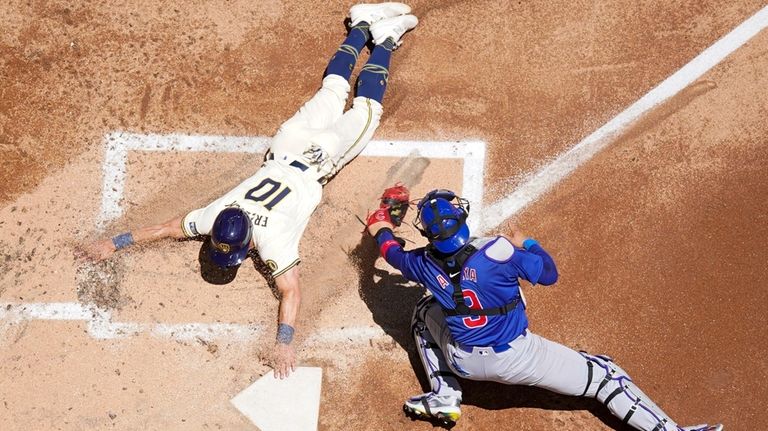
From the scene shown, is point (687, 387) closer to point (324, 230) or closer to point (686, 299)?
point (686, 299)

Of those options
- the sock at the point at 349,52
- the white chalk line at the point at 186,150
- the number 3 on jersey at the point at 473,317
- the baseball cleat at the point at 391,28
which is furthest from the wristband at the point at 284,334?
the baseball cleat at the point at 391,28

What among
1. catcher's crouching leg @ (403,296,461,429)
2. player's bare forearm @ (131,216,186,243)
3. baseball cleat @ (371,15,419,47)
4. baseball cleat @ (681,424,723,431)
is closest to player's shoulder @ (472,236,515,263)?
catcher's crouching leg @ (403,296,461,429)

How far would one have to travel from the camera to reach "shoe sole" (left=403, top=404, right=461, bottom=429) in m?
7.02

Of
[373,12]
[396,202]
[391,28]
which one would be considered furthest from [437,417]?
[373,12]

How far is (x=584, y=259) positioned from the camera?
25.1 feet

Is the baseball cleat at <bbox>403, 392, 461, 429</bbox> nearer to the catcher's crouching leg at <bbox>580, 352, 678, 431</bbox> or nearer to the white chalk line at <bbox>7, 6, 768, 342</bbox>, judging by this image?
the white chalk line at <bbox>7, 6, 768, 342</bbox>

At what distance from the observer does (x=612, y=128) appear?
26.2ft

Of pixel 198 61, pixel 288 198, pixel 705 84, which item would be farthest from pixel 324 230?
pixel 705 84

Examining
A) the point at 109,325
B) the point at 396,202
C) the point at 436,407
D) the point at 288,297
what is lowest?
the point at 109,325

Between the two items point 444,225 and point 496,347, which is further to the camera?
point 496,347

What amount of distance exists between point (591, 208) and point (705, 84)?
173 centimetres

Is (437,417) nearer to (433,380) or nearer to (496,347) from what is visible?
(433,380)

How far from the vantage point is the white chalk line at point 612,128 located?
7793mm

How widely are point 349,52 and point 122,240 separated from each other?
9.18 ft
